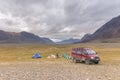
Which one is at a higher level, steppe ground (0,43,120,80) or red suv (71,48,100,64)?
red suv (71,48,100,64)

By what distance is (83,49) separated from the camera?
39906 mm

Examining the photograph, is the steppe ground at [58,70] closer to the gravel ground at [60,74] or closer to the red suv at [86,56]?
the gravel ground at [60,74]

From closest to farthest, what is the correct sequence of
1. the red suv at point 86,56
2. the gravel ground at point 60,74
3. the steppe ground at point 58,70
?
the gravel ground at point 60,74 → the steppe ground at point 58,70 → the red suv at point 86,56

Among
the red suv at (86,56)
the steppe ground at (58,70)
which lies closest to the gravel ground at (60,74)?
the steppe ground at (58,70)

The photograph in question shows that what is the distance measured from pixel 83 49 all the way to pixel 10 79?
21055 mm

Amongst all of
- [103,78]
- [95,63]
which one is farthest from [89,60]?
[103,78]

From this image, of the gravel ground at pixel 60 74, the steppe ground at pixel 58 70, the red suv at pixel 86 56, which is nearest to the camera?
the gravel ground at pixel 60 74

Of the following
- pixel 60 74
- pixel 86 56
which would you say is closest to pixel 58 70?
pixel 60 74

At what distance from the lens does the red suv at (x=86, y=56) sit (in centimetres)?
3750

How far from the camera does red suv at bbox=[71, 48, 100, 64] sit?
37500 millimetres

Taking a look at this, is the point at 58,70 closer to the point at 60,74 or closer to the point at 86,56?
the point at 60,74

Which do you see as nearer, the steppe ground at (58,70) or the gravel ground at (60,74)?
the gravel ground at (60,74)

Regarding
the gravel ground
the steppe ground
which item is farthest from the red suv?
the gravel ground

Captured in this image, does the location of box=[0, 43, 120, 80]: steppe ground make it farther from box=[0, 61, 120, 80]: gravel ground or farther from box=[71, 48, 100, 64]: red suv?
box=[71, 48, 100, 64]: red suv
